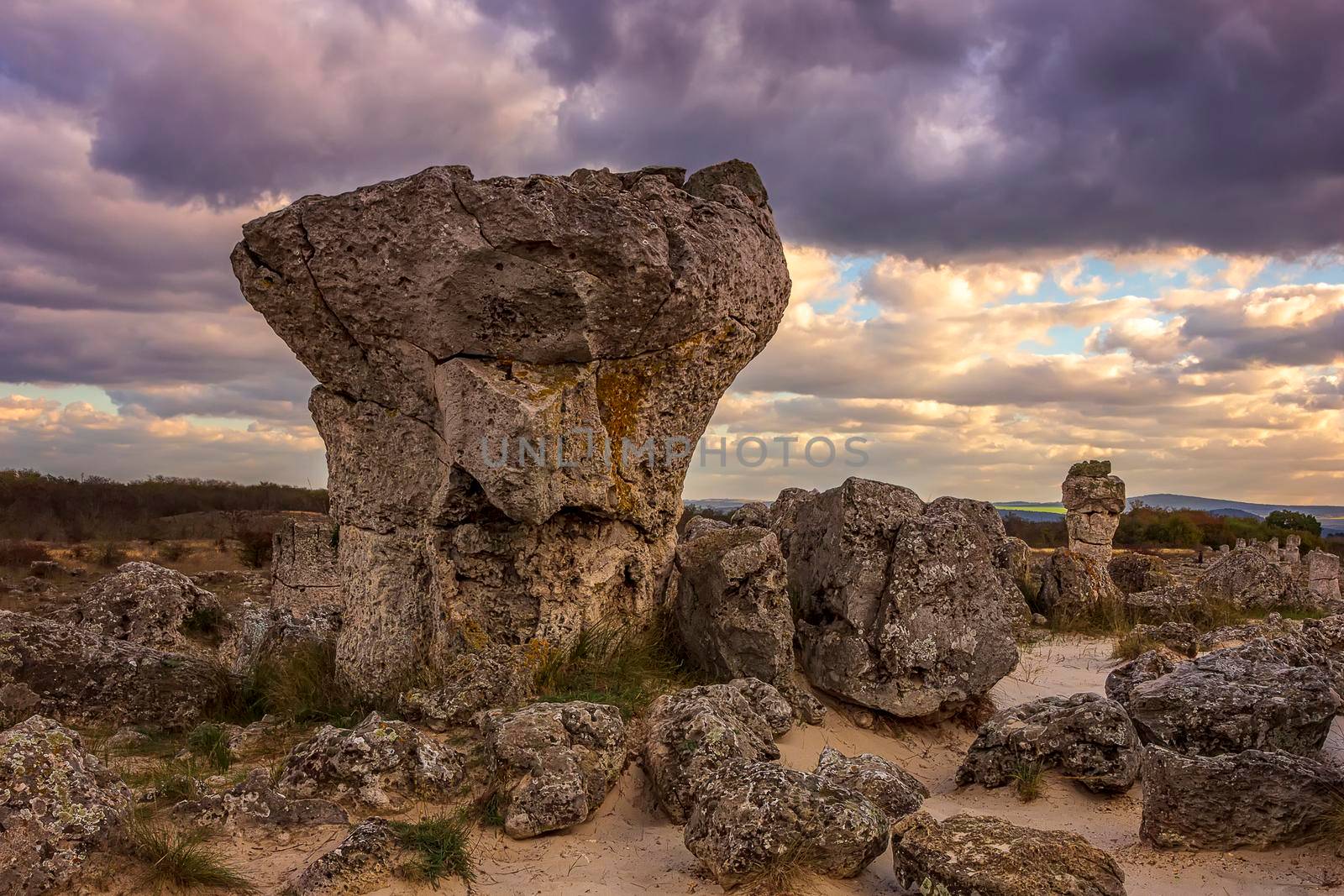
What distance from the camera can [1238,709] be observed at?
18.6 feet

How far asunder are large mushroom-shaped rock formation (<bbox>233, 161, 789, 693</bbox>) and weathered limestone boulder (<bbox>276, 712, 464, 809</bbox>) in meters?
1.37

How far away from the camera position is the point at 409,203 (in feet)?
20.1

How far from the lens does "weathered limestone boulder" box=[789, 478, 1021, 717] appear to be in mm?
6730

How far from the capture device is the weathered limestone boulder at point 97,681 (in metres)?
6.33

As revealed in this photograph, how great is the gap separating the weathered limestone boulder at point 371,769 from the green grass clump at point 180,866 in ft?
2.55

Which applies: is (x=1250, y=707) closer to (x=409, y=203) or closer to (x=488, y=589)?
(x=488, y=589)

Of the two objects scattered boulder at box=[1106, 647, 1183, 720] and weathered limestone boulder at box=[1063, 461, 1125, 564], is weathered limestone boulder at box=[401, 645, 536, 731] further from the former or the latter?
weathered limestone boulder at box=[1063, 461, 1125, 564]

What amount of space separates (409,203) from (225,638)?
655 cm

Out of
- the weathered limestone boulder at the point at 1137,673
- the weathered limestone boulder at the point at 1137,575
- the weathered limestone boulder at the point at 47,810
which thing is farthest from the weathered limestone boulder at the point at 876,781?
the weathered limestone boulder at the point at 1137,575

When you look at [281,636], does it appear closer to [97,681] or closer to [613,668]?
[97,681]

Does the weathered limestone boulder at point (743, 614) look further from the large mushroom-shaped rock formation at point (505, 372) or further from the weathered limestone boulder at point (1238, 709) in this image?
the weathered limestone boulder at point (1238, 709)

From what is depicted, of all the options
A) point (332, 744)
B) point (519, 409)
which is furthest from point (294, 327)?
point (332, 744)

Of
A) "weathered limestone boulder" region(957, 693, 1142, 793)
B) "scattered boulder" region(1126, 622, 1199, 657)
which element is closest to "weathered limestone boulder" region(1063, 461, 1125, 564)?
"scattered boulder" region(1126, 622, 1199, 657)

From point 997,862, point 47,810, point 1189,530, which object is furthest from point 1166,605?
point 1189,530
